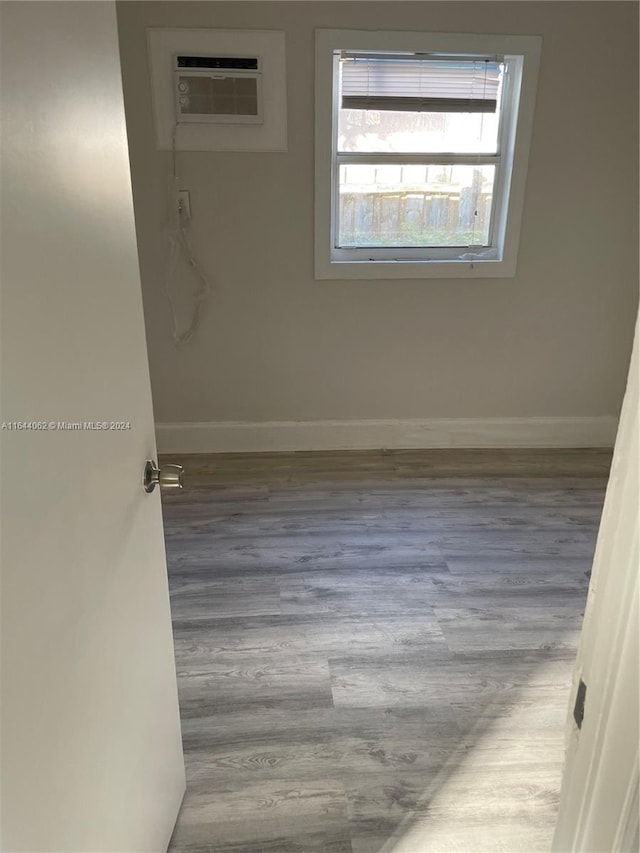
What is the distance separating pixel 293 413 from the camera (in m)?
3.29

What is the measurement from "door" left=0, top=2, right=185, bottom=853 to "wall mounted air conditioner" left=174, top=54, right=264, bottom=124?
1987mm

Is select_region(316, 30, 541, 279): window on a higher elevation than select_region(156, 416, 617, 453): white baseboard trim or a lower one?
higher

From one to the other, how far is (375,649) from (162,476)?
115 cm

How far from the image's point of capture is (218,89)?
2.66 metres

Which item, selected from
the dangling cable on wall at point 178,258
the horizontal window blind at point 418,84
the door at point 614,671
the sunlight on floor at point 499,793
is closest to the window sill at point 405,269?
the dangling cable on wall at point 178,258

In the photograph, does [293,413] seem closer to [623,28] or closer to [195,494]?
[195,494]

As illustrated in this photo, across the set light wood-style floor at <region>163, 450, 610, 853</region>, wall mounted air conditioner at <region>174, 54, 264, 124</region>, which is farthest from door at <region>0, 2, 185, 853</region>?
wall mounted air conditioner at <region>174, 54, 264, 124</region>

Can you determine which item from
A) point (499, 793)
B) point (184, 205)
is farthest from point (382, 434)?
point (499, 793)

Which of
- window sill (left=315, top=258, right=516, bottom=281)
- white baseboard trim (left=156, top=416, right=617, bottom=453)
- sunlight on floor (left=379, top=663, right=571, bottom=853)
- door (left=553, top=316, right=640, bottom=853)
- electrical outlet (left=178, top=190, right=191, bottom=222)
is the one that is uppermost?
electrical outlet (left=178, top=190, right=191, bottom=222)

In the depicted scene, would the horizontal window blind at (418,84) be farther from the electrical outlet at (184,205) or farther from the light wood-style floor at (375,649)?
the light wood-style floor at (375,649)

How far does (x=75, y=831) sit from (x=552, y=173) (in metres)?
3.05

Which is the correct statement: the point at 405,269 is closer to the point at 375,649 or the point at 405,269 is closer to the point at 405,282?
the point at 405,282

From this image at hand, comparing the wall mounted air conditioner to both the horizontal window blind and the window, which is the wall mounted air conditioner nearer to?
the window

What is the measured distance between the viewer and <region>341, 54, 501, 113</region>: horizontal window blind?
2.76 meters
